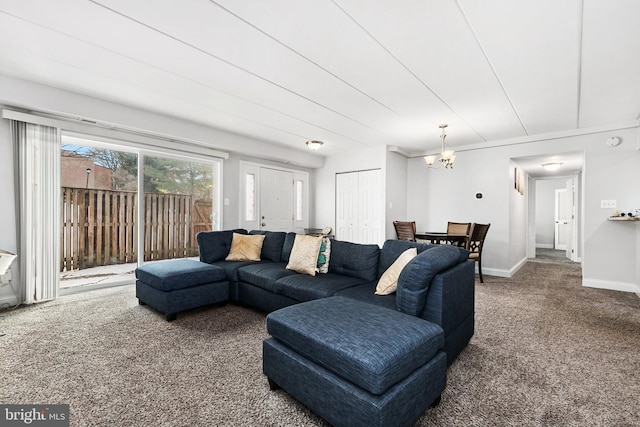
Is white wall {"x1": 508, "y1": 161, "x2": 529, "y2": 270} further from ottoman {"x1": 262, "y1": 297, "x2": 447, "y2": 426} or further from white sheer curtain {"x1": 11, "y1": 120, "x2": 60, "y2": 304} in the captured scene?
white sheer curtain {"x1": 11, "y1": 120, "x2": 60, "y2": 304}

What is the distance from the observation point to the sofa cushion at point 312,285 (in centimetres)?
246

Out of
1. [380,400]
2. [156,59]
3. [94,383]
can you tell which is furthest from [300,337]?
[156,59]

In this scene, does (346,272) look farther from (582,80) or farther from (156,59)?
(582,80)

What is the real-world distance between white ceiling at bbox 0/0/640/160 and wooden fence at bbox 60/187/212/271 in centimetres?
165

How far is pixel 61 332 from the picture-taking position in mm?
2557

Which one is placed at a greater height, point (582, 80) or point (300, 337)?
point (582, 80)

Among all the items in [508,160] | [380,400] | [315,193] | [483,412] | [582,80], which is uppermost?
[582,80]

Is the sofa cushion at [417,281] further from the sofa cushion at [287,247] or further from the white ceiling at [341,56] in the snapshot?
the sofa cushion at [287,247]

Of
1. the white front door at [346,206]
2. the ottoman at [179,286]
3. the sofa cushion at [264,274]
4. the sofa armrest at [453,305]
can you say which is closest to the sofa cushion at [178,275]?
the ottoman at [179,286]

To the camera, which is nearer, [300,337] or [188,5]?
[300,337]

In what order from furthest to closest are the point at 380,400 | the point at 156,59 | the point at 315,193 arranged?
the point at 315,193
the point at 156,59
the point at 380,400

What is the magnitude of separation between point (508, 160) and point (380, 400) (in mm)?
5291

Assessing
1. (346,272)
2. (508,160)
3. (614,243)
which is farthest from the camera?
(508,160)

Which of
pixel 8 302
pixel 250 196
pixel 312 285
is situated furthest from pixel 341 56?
pixel 8 302
